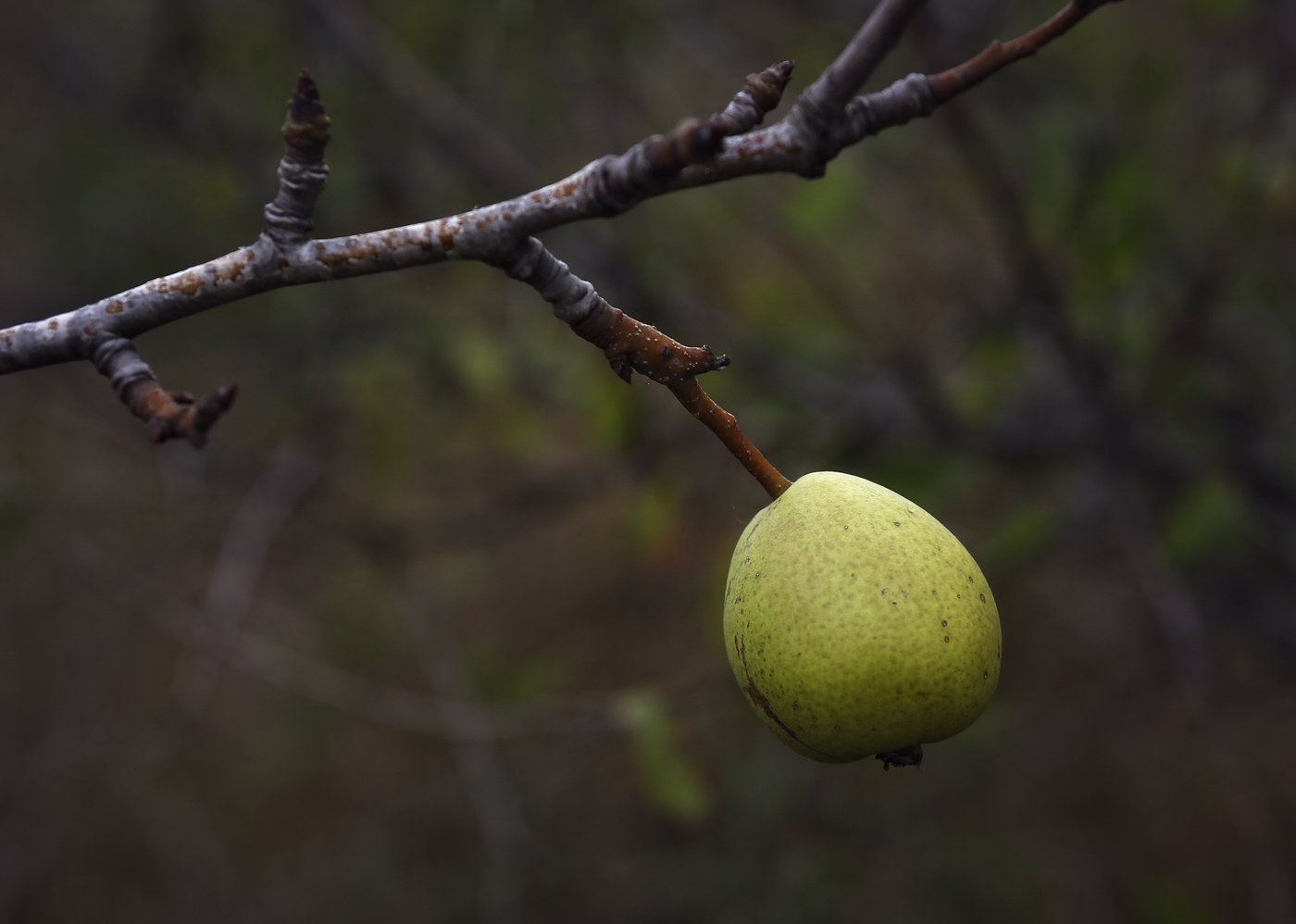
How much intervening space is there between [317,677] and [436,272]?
1.81m

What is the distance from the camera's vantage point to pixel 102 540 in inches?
211

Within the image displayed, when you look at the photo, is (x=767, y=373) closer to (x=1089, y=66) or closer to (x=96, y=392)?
(x=1089, y=66)

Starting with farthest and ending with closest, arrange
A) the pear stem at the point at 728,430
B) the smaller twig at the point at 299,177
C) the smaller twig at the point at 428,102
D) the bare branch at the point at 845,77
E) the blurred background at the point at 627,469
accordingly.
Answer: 1. the smaller twig at the point at 428,102
2. the blurred background at the point at 627,469
3. the pear stem at the point at 728,430
4. the smaller twig at the point at 299,177
5. the bare branch at the point at 845,77

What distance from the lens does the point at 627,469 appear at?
3234 millimetres

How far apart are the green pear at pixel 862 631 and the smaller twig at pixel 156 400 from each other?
0.65 m

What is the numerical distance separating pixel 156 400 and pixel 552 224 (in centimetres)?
43

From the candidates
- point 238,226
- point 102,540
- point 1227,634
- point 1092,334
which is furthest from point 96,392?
point 1227,634

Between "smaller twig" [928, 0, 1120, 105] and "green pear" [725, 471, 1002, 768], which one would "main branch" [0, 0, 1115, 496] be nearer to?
"smaller twig" [928, 0, 1120, 105]

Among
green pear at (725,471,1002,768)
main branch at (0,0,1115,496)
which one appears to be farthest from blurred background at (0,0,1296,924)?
main branch at (0,0,1115,496)

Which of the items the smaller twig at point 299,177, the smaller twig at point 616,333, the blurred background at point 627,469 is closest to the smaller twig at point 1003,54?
the smaller twig at point 616,333

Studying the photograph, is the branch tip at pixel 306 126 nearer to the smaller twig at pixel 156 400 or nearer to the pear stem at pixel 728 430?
the smaller twig at pixel 156 400

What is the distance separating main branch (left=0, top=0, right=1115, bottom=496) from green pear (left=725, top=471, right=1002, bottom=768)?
25 centimetres

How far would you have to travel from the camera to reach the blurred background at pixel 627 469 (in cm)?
288

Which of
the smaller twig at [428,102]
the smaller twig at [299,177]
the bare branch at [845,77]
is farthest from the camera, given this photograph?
the smaller twig at [428,102]
